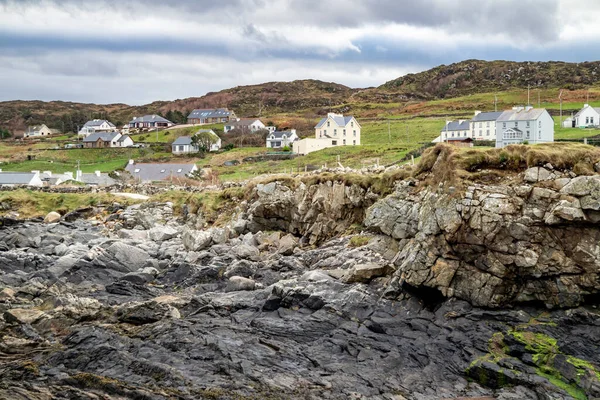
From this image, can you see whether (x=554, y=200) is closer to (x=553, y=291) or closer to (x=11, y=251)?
(x=553, y=291)

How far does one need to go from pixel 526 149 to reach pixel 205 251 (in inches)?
805

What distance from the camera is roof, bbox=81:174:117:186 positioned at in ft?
258

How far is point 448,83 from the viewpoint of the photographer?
188125 millimetres

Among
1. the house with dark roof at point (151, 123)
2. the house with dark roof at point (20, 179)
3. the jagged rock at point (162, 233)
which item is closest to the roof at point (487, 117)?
the jagged rock at point (162, 233)

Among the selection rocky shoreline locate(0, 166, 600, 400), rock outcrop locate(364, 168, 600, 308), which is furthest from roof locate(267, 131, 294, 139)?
rock outcrop locate(364, 168, 600, 308)

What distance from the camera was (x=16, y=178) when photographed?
77.8 m

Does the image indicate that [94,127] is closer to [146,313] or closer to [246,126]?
[246,126]

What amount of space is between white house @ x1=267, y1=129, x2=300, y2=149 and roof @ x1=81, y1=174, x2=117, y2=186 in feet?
108

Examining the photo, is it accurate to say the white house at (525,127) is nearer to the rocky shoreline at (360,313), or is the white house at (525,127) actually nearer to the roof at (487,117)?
the roof at (487,117)

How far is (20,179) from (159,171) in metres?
18.0

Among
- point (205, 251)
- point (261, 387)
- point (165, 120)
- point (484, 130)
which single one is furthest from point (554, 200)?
point (165, 120)

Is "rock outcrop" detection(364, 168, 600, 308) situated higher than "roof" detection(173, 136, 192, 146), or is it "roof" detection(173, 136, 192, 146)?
"roof" detection(173, 136, 192, 146)

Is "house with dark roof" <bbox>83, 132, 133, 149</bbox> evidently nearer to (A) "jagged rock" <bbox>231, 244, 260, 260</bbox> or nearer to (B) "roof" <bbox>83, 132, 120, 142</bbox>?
(B) "roof" <bbox>83, 132, 120, 142</bbox>

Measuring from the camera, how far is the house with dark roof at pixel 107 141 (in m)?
127
